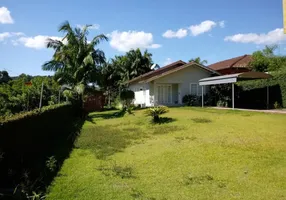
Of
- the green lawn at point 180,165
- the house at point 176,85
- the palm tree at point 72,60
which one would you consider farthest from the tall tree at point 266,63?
the green lawn at point 180,165

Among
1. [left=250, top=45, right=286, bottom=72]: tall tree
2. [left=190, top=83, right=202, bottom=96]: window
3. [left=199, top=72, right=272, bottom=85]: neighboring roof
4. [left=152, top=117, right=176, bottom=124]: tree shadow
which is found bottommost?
[left=152, top=117, right=176, bottom=124]: tree shadow

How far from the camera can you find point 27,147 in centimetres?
808

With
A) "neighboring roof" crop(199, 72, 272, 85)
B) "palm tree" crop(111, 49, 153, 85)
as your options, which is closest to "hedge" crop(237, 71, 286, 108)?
"neighboring roof" crop(199, 72, 272, 85)

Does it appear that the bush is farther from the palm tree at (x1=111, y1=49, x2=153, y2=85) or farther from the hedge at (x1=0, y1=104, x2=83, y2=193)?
the hedge at (x1=0, y1=104, x2=83, y2=193)

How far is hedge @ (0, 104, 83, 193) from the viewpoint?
635cm

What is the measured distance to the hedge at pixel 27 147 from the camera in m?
6.35

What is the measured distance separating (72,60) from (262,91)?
1635cm

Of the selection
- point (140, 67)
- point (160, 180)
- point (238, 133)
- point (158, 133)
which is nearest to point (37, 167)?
point (160, 180)

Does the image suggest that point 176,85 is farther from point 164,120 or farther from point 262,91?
point 164,120

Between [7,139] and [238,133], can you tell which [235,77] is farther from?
[7,139]

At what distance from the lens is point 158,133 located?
518 inches

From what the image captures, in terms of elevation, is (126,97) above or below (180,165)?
above

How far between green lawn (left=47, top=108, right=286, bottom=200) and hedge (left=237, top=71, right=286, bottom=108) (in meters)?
9.21

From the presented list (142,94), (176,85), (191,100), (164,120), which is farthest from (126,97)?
(164,120)
